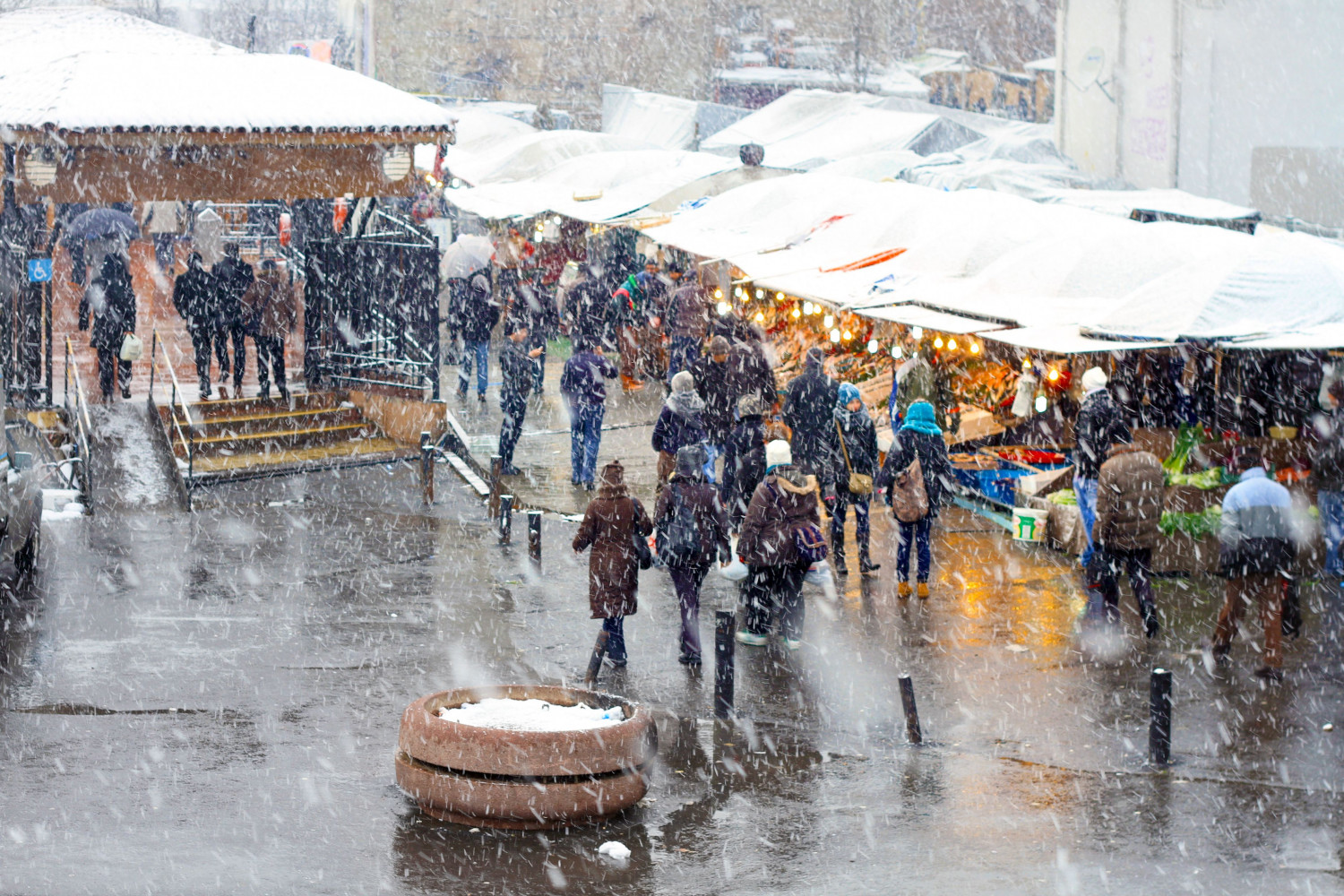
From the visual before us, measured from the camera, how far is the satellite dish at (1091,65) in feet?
96.9

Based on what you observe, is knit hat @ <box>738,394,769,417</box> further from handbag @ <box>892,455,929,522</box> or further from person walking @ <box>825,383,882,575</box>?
handbag @ <box>892,455,929,522</box>

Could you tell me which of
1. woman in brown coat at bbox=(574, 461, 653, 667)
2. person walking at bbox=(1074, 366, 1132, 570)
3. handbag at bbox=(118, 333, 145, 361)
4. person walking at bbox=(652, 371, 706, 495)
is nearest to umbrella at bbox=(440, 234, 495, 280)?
handbag at bbox=(118, 333, 145, 361)

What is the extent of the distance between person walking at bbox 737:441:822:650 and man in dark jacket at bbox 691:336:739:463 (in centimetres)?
431

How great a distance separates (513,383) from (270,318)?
132 inches

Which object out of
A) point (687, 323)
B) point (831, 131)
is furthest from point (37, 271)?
point (831, 131)

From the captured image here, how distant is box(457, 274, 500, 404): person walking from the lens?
66.4 feet

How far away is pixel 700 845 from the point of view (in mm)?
8219

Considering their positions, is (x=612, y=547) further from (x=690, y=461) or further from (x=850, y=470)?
(x=850, y=470)

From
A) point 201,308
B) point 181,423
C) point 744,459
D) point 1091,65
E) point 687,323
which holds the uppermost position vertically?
point 1091,65

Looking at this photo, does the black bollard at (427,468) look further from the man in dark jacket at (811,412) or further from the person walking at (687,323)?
the man in dark jacket at (811,412)

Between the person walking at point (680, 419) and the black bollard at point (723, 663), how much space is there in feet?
14.2

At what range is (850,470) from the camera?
13.7 metres

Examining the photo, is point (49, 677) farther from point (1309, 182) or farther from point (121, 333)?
point (1309, 182)

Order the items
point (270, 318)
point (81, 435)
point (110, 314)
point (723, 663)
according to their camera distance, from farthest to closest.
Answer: point (110, 314)
point (270, 318)
point (81, 435)
point (723, 663)
